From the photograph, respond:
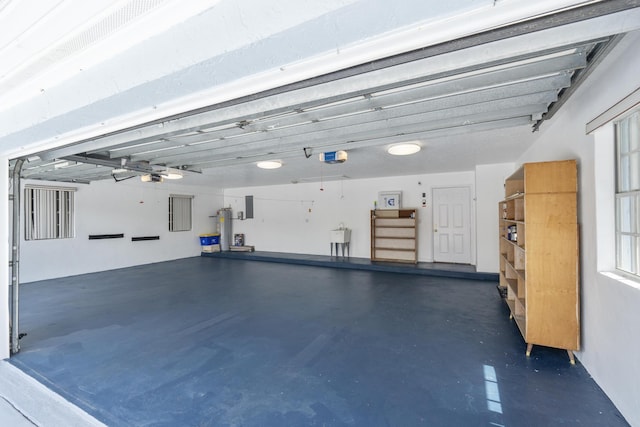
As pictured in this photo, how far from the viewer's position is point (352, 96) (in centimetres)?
180

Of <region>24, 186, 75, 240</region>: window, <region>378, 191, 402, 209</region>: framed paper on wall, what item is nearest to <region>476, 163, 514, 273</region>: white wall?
<region>378, 191, 402, 209</region>: framed paper on wall

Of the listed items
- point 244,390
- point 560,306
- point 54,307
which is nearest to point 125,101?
point 244,390

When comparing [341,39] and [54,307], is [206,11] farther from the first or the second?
[54,307]

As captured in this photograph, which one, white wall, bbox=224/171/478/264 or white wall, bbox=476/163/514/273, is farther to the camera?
white wall, bbox=224/171/478/264

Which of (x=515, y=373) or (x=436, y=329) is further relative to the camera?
(x=436, y=329)

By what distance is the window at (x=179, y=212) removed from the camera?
27.1 ft

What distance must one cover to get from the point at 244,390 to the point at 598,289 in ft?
9.23

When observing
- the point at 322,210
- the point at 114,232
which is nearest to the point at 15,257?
the point at 114,232

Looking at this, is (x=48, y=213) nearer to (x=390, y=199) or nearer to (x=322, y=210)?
(x=322, y=210)

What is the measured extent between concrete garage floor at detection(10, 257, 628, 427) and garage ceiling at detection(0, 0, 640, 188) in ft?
6.39

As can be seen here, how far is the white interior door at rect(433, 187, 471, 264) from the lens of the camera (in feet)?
21.0

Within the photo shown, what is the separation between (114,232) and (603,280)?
877 centimetres

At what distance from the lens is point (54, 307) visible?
4148 millimetres

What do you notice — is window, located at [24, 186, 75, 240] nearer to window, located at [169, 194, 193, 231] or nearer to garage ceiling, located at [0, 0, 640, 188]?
window, located at [169, 194, 193, 231]
